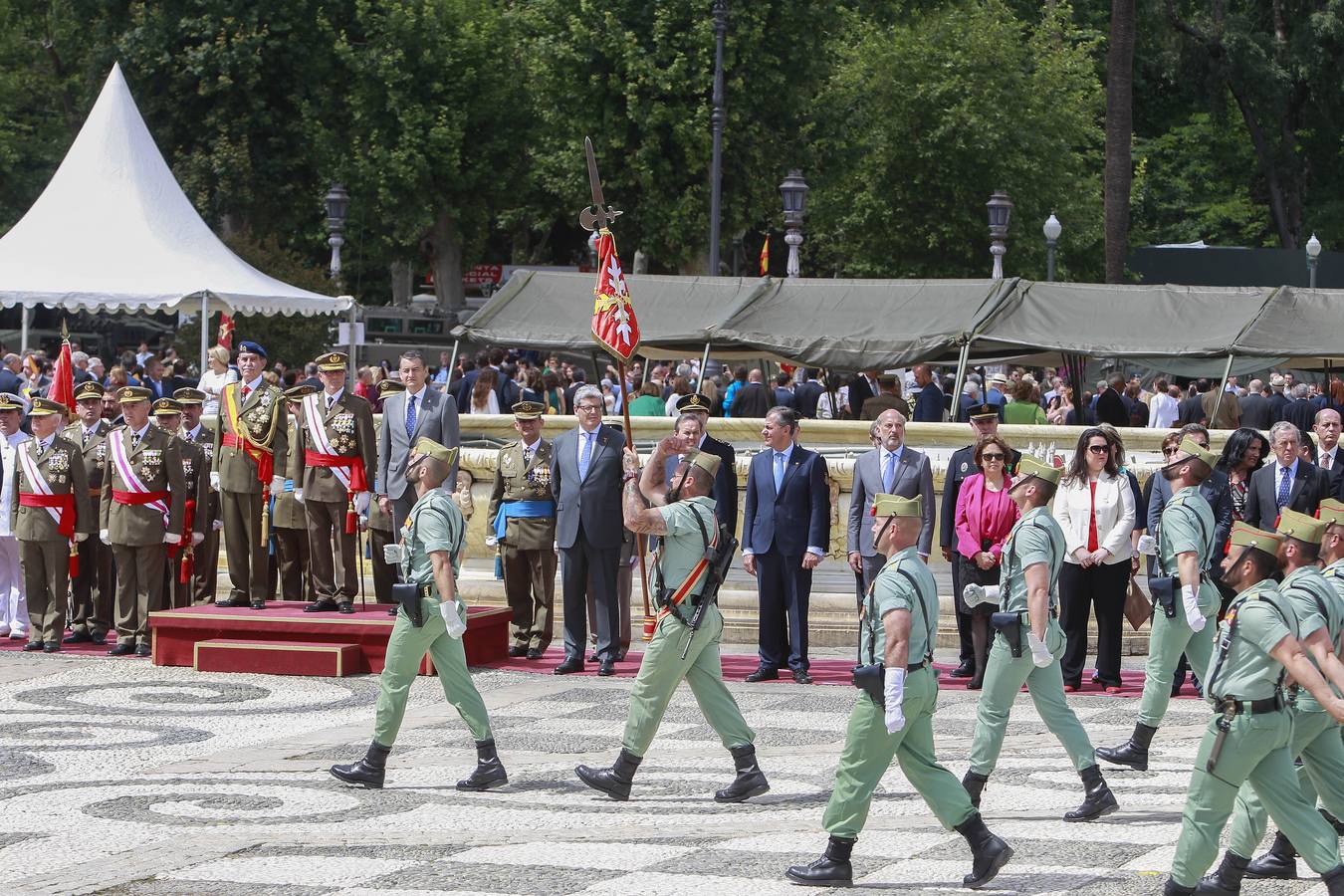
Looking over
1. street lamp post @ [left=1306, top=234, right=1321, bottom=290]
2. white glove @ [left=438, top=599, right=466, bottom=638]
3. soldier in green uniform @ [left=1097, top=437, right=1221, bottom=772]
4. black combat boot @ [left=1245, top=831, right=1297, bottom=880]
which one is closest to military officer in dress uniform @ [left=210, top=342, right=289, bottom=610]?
white glove @ [left=438, top=599, right=466, bottom=638]

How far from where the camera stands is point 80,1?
46.2 metres

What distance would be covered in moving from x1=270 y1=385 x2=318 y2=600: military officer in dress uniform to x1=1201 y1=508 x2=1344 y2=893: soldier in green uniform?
8.96 metres

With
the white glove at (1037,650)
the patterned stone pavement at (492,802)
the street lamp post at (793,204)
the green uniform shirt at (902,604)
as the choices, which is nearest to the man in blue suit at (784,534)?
the patterned stone pavement at (492,802)

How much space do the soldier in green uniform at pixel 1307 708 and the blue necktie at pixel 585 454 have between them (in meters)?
7.65

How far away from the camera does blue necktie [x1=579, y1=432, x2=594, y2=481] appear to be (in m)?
14.9

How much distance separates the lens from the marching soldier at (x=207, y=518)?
634 inches

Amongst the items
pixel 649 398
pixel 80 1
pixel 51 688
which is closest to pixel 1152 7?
pixel 80 1

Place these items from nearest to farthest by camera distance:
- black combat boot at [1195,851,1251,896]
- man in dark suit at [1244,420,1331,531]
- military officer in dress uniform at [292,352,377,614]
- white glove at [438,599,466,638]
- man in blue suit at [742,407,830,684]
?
black combat boot at [1195,851,1251,896], white glove at [438,599,466,638], man in dark suit at [1244,420,1331,531], man in blue suit at [742,407,830,684], military officer in dress uniform at [292,352,377,614]

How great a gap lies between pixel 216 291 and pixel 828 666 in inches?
488

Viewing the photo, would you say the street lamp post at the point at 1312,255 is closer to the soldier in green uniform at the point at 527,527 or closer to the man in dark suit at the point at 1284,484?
the man in dark suit at the point at 1284,484

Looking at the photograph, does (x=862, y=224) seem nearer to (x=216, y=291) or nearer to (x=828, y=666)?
(x=216, y=291)

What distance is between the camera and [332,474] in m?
15.0

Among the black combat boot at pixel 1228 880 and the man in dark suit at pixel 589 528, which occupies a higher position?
the man in dark suit at pixel 589 528

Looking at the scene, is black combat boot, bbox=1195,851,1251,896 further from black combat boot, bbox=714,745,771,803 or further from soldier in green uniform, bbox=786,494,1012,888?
black combat boot, bbox=714,745,771,803
